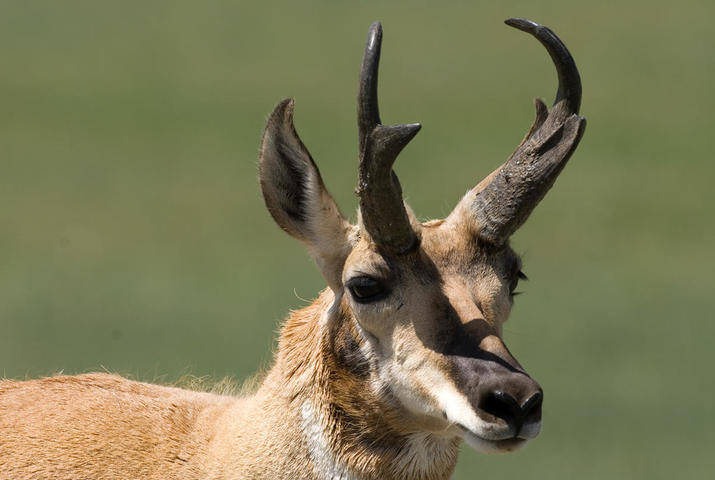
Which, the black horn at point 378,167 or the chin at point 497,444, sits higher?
the black horn at point 378,167

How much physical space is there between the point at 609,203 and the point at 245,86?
45.4 feet

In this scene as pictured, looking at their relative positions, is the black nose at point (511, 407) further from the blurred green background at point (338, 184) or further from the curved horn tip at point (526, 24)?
the blurred green background at point (338, 184)

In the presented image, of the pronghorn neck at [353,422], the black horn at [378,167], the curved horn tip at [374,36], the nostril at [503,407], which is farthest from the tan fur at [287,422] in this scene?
the curved horn tip at [374,36]

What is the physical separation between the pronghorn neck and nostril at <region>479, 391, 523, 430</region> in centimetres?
79

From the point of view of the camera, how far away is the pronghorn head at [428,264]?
26.5ft

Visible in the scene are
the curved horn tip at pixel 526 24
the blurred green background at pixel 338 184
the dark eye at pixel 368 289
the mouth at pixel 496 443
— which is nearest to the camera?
the mouth at pixel 496 443

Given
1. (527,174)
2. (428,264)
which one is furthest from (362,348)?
(527,174)

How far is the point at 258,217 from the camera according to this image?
38.5m

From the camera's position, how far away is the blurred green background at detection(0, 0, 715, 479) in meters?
28.0

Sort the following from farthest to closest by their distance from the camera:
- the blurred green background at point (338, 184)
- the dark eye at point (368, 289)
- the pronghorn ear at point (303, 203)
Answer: the blurred green background at point (338, 184)
the pronghorn ear at point (303, 203)
the dark eye at point (368, 289)

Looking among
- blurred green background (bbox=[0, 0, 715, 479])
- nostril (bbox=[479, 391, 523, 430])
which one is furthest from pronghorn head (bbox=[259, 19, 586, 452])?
blurred green background (bbox=[0, 0, 715, 479])

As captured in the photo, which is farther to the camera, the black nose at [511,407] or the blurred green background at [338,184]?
the blurred green background at [338,184]

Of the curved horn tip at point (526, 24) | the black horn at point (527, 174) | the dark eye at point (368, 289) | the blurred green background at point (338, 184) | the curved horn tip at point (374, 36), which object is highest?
the curved horn tip at point (374, 36)

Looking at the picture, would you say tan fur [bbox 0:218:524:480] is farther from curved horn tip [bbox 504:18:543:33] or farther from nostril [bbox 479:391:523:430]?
curved horn tip [bbox 504:18:543:33]
